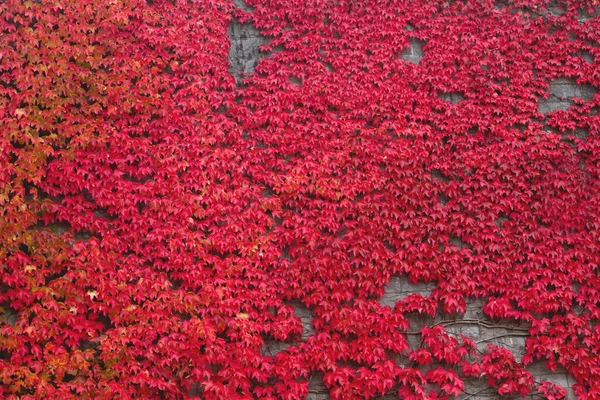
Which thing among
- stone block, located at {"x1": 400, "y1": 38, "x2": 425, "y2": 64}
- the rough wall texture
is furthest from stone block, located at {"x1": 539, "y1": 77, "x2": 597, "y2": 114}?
the rough wall texture

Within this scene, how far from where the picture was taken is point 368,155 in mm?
7000

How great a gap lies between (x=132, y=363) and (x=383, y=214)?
309 cm

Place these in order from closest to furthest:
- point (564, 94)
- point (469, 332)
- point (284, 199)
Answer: point (469, 332) < point (284, 199) < point (564, 94)

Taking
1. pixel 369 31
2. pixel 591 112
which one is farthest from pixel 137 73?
pixel 591 112

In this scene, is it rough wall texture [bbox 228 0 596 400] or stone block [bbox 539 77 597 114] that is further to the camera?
stone block [bbox 539 77 597 114]

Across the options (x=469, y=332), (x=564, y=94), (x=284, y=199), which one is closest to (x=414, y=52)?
(x=564, y=94)

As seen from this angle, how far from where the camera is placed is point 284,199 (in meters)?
6.72

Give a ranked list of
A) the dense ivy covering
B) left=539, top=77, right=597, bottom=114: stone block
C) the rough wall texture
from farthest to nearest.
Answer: left=539, top=77, right=597, bottom=114: stone block < the rough wall texture < the dense ivy covering

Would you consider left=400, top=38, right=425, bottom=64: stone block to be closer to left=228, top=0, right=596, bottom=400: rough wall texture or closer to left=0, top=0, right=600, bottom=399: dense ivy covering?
left=0, top=0, right=600, bottom=399: dense ivy covering

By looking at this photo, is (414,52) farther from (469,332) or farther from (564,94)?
(469,332)

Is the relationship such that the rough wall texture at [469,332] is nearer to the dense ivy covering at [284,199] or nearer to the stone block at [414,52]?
the dense ivy covering at [284,199]

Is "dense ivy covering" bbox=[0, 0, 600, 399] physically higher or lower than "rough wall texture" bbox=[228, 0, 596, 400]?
higher

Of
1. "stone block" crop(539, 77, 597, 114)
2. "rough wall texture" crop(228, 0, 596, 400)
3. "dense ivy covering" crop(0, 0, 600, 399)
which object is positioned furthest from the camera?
"stone block" crop(539, 77, 597, 114)

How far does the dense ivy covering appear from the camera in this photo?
5996 mm
